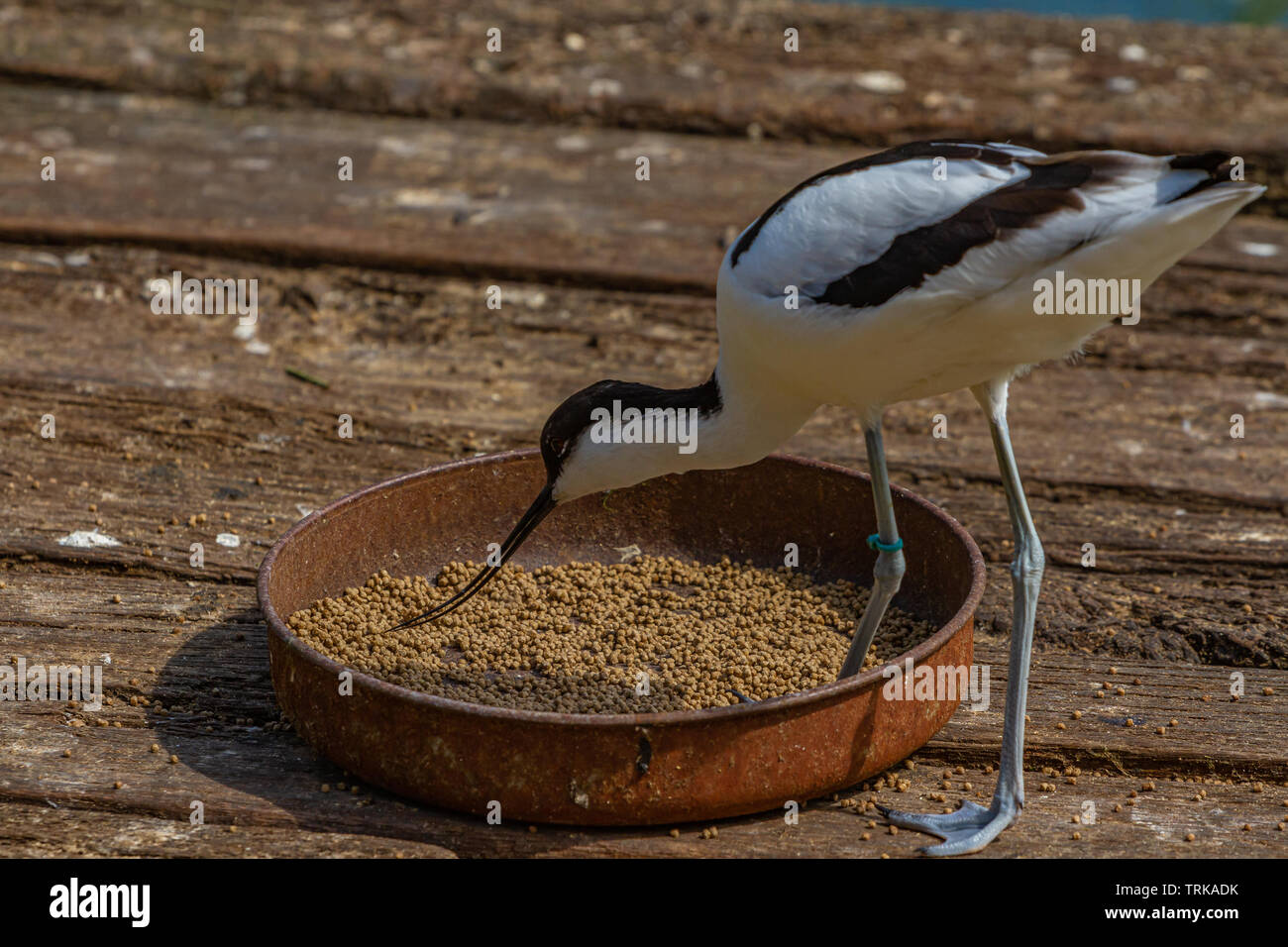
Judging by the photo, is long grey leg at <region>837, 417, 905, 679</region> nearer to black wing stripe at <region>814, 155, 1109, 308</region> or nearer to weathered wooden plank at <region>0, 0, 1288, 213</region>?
black wing stripe at <region>814, 155, 1109, 308</region>

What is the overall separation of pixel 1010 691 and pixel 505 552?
122cm

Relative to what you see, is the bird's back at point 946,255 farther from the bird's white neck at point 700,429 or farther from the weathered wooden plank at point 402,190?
the weathered wooden plank at point 402,190

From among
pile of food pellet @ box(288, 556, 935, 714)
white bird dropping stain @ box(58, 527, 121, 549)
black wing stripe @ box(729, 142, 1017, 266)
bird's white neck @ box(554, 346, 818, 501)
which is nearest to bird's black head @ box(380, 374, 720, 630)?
bird's white neck @ box(554, 346, 818, 501)

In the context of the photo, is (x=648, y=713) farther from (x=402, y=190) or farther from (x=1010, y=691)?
(x=402, y=190)

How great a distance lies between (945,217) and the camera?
282 cm

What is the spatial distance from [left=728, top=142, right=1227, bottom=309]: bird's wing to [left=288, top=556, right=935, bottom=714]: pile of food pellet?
950mm

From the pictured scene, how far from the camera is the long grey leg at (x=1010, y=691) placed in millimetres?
2910

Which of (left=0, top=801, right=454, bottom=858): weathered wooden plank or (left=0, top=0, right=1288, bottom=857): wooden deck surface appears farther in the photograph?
(left=0, top=0, right=1288, bottom=857): wooden deck surface

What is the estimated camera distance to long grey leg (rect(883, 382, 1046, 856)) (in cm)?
291

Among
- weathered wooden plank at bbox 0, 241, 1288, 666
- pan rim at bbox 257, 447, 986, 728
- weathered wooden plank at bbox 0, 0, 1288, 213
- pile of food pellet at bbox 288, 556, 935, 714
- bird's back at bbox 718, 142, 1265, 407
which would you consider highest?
weathered wooden plank at bbox 0, 0, 1288, 213

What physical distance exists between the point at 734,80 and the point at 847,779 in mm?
4640

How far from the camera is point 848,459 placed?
182 inches

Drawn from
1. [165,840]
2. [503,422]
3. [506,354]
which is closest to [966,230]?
[165,840]

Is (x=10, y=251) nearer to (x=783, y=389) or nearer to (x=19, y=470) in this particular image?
(x=19, y=470)
